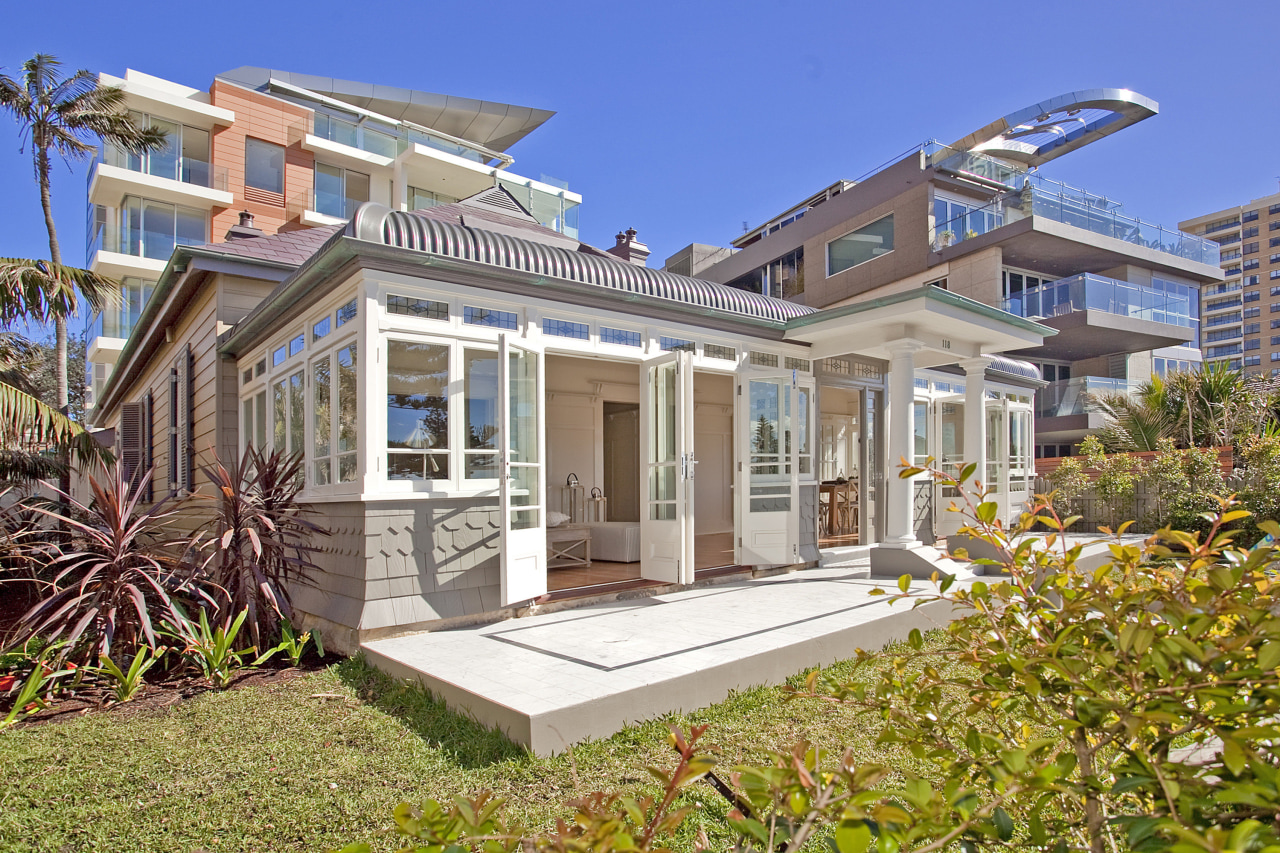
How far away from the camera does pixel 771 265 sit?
2216 cm

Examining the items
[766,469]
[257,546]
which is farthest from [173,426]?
[766,469]

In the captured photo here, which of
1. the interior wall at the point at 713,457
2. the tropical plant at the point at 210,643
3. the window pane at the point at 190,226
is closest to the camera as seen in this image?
the tropical plant at the point at 210,643

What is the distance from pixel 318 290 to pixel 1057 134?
1988 centimetres

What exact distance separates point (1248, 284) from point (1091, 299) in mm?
68543

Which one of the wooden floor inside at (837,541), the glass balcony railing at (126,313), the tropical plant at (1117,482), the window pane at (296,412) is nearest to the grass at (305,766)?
the window pane at (296,412)

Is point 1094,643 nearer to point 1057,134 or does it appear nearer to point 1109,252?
point 1109,252

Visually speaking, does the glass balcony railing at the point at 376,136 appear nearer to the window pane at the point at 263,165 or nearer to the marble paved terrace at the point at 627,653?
the window pane at the point at 263,165

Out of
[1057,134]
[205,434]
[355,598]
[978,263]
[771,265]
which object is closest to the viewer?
[355,598]

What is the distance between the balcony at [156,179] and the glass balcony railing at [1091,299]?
69.2 ft

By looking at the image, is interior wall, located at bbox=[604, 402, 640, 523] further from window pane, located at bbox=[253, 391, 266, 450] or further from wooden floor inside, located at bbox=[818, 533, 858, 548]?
window pane, located at bbox=[253, 391, 266, 450]

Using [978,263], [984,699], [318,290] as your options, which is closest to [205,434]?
[318,290]

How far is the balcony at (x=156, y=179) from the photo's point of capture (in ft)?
63.5

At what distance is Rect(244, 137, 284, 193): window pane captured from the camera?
71.6 ft

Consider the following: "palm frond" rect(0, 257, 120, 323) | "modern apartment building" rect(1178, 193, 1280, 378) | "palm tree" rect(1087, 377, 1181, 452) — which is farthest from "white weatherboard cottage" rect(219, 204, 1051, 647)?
"modern apartment building" rect(1178, 193, 1280, 378)
